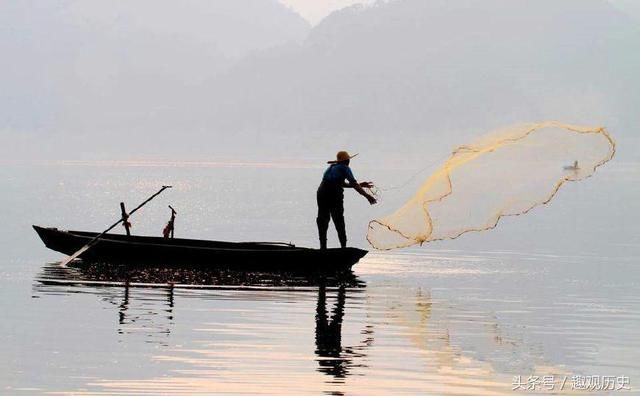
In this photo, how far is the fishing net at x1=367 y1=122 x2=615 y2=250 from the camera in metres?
24.8

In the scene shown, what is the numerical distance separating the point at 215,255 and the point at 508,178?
24.2 ft

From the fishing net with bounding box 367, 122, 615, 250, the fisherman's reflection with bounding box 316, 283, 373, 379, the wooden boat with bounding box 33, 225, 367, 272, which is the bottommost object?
the fisherman's reflection with bounding box 316, 283, 373, 379

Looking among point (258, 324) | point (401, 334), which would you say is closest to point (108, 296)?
point (258, 324)

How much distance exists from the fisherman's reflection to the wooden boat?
12.9 ft

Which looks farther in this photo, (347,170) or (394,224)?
(347,170)

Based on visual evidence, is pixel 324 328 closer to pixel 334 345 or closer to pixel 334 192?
pixel 334 345

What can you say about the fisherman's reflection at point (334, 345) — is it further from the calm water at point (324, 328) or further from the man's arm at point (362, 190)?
the man's arm at point (362, 190)

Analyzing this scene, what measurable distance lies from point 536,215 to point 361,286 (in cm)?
6361

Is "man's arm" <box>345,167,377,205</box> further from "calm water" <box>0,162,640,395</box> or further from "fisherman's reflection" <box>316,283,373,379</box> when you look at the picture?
"fisherman's reflection" <box>316,283,373,379</box>

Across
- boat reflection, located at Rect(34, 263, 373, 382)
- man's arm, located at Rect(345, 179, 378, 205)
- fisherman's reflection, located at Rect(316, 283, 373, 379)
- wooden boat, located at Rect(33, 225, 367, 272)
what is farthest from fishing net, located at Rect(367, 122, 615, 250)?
fisherman's reflection, located at Rect(316, 283, 373, 379)

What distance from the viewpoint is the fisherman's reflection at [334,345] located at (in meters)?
19.8

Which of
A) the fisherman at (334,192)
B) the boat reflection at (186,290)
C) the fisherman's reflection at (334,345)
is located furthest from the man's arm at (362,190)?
the fisherman's reflection at (334,345)

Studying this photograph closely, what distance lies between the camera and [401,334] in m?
23.2

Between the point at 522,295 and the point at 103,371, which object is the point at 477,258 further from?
the point at 103,371
